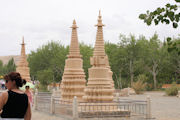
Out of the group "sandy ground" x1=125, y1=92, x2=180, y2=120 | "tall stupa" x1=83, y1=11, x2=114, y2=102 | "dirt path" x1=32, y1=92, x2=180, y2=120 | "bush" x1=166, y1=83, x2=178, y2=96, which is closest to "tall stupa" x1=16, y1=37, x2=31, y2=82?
"dirt path" x1=32, y1=92, x2=180, y2=120

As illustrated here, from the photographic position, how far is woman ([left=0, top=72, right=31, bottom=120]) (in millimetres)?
4996

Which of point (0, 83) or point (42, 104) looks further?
point (0, 83)

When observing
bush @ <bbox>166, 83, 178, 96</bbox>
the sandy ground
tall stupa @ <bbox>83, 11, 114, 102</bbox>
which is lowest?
the sandy ground

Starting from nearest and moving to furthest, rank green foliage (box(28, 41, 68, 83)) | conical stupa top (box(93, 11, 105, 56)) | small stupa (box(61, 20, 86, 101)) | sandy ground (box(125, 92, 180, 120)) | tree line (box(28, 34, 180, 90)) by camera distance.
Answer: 1. sandy ground (box(125, 92, 180, 120))
2. conical stupa top (box(93, 11, 105, 56))
3. small stupa (box(61, 20, 86, 101))
4. tree line (box(28, 34, 180, 90))
5. green foliage (box(28, 41, 68, 83))

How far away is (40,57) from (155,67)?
71.6ft

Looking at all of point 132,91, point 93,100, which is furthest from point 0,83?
point 93,100

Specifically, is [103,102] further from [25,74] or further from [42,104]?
[25,74]

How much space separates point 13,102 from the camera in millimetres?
5016

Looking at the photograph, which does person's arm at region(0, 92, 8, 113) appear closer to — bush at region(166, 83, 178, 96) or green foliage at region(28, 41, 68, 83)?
bush at region(166, 83, 178, 96)

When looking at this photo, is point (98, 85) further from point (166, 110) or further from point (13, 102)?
point (13, 102)

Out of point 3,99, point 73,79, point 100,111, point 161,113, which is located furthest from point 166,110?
point 3,99

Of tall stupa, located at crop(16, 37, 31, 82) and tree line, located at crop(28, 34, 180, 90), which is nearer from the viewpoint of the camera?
tall stupa, located at crop(16, 37, 31, 82)

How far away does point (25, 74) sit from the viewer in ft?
90.0

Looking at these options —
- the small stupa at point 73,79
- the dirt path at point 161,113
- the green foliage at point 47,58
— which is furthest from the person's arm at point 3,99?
the green foliage at point 47,58
